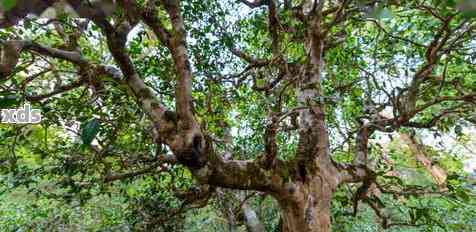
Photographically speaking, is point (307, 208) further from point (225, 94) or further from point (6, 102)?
point (6, 102)

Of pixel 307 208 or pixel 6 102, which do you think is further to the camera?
pixel 307 208

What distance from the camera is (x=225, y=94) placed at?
133 inches

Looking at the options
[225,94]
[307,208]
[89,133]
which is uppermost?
[225,94]

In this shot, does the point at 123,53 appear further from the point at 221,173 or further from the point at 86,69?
the point at 221,173

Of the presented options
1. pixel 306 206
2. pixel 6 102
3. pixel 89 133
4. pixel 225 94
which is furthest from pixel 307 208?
pixel 6 102

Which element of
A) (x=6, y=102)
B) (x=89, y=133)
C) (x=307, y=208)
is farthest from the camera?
(x=307, y=208)

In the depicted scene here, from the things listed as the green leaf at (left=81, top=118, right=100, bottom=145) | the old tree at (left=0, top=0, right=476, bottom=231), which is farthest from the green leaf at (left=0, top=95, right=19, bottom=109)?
the green leaf at (left=81, top=118, right=100, bottom=145)

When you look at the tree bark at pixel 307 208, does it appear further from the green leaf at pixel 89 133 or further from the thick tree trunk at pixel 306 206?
the green leaf at pixel 89 133

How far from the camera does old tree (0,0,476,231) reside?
190 centimetres

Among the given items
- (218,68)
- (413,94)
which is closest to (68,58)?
(218,68)

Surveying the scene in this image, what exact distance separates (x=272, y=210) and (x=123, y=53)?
13.4 ft

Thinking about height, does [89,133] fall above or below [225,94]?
below

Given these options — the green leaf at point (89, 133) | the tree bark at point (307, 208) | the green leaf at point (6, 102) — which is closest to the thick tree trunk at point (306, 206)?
the tree bark at point (307, 208)

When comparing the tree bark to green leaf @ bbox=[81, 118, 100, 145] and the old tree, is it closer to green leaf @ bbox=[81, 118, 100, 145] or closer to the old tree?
the old tree
